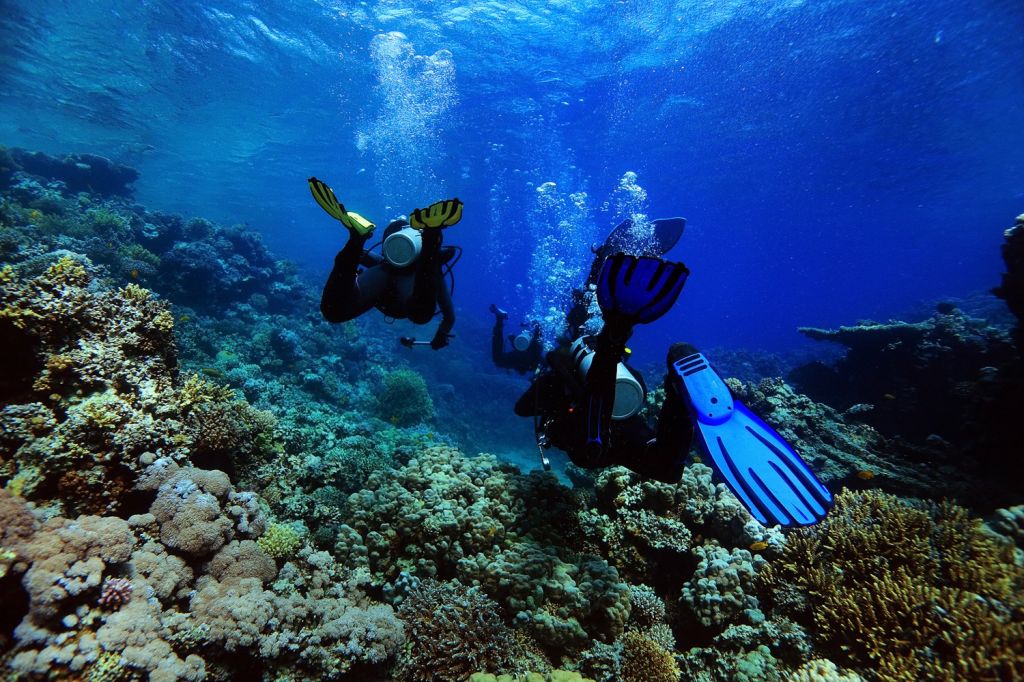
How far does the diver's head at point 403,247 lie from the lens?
436cm

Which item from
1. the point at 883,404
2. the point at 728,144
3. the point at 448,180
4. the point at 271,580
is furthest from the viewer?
the point at 448,180

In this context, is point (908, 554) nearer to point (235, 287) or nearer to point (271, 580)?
point (271, 580)

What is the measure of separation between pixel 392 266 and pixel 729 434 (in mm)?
3754

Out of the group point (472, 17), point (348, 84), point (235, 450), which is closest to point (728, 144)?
point (472, 17)

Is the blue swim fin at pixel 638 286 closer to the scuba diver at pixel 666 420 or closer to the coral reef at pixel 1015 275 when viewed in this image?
the scuba diver at pixel 666 420

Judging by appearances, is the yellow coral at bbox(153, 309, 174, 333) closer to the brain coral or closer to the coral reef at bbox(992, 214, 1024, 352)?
the brain coral

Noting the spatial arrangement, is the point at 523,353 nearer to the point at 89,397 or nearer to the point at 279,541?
the point at 279,541

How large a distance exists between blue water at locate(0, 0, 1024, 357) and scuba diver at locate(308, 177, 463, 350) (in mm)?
19821

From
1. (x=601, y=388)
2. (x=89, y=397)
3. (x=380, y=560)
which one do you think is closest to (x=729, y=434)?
(x=601, y=388)

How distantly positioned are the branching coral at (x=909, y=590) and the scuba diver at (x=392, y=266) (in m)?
5.16

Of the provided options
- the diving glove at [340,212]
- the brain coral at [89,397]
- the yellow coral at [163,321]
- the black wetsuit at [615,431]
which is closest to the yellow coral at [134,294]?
the brain coral at [89,397]

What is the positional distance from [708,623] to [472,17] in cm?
2458

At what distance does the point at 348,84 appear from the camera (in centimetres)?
2711

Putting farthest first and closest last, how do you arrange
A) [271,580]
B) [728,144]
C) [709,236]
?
[709,236], [728,144], [271,580]
